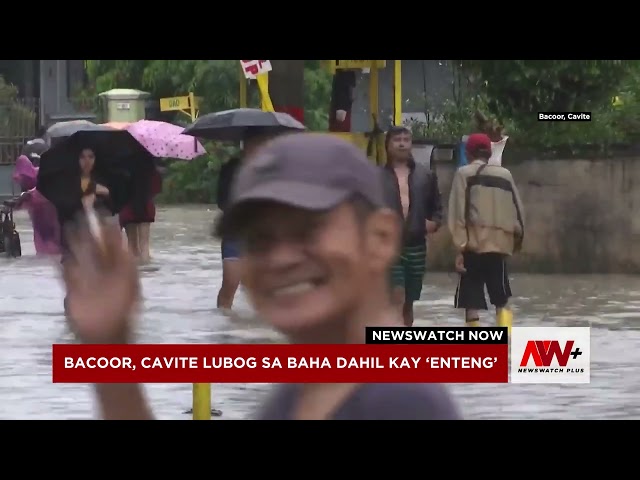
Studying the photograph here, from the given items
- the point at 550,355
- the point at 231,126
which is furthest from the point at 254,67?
the point at 550,355

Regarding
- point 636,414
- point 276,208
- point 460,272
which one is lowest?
point 636,414

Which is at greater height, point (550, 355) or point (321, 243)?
point (321, 243)

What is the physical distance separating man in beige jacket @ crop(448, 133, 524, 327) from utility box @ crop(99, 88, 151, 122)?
160 cm

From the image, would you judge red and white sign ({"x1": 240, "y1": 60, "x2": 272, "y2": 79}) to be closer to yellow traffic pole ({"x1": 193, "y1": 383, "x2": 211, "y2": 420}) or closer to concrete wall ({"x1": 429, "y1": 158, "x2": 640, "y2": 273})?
yellow traffic pole ({"x1": 193, "y1": 383, "x2": 211, "y2": 420})

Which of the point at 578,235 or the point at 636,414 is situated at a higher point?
the point at 578,235

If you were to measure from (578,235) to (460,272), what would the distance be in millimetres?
2446

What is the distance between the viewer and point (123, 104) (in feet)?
22.6

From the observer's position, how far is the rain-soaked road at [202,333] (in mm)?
5863

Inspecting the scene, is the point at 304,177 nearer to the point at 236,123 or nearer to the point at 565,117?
the point at 236,123

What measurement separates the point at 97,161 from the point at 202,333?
0.87 metres

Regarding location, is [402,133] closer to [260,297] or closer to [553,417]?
[553,417]

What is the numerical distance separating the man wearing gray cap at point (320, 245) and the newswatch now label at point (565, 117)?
7704 mm
